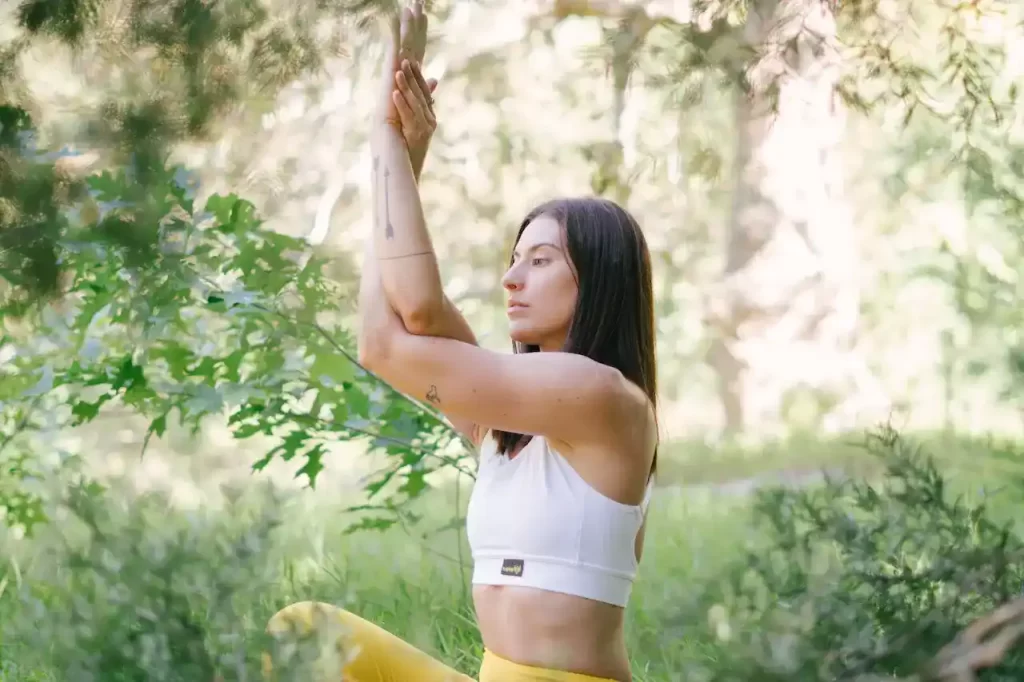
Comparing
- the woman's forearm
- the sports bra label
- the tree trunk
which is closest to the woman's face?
the woman's forearm

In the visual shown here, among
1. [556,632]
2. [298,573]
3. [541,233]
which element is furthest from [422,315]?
[298,573]

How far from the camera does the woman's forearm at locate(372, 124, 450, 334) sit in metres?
1.07

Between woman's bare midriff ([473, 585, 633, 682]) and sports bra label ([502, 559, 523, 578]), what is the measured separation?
0.01m

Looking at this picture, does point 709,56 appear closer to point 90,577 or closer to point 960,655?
point 960,655

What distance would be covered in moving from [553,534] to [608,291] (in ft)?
0.88

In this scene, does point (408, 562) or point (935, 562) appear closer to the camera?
point (935, 562)

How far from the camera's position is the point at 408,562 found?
2.61m

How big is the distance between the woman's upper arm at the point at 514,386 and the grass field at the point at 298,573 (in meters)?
0.20

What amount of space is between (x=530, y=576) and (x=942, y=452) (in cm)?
220

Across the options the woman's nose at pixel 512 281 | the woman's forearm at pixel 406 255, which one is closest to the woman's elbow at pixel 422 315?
the woman's forearm at pixel 406 255

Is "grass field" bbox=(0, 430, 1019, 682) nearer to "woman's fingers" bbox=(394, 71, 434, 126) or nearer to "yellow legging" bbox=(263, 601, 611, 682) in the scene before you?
"yellow legging" bbox=(263, 601, 611, 682)

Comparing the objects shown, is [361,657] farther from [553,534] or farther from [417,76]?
[417,76]

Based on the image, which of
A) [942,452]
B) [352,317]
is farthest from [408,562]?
[942,452]

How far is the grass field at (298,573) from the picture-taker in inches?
40.8
